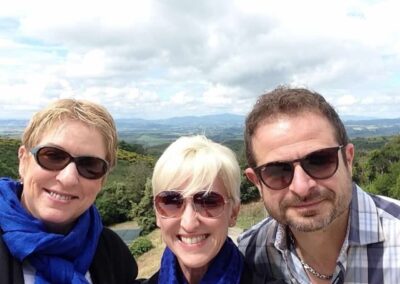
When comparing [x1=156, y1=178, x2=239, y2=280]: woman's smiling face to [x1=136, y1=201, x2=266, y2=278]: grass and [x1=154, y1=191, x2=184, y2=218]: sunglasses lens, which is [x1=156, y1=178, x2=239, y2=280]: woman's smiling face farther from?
[x1=136, y1=201, x2=266, y2=278]: grass

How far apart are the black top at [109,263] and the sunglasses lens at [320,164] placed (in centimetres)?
143

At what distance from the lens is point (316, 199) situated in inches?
104

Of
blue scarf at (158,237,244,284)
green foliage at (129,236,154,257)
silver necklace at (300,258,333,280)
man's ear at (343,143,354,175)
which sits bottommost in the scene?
green foliage at (129,236,154,257)

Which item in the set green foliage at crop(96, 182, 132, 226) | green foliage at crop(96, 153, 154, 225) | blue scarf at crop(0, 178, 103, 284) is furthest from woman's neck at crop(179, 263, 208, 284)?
green foliage at crop(96, 182, 132, 226)

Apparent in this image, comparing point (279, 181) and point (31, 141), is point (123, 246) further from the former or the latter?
point (279, 181)

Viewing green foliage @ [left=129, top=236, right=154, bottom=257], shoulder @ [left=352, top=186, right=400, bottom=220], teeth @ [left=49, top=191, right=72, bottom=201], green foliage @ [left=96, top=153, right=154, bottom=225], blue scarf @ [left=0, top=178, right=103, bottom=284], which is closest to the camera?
blue scarf @ [left=0, top=178, right=103, bottom=284]

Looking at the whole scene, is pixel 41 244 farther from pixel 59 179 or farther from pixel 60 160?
pixel 60 160

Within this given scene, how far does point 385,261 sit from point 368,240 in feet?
0.47

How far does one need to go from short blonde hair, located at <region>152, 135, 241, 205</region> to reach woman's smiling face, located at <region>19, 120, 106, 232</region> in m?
0.41

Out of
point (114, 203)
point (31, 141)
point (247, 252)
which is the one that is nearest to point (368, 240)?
point (247, 252)

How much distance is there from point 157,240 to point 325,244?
78.4 ft

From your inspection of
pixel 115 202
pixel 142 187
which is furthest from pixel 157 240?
pixel 115 202

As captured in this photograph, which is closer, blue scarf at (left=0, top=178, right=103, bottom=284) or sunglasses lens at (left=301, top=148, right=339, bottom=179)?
blue scarf at (left=0, top=178, right=103, bottom=284)

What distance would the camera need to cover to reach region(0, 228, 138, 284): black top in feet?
8.24
